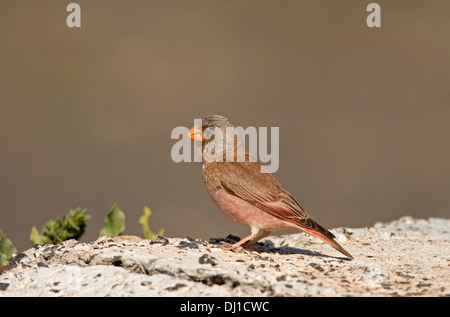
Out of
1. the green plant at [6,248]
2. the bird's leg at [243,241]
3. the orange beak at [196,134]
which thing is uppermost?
the orange beak at [196,134]

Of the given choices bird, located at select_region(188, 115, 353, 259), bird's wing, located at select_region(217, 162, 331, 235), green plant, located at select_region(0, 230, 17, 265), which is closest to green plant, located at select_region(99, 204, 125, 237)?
green plant, located at select_region(0, 230, 17, 265)

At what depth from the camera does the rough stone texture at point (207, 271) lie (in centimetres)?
395

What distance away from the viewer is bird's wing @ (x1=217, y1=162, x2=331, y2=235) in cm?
522

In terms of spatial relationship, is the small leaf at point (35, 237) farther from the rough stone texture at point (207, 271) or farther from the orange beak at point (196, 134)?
the orange beak at point (196, 134)

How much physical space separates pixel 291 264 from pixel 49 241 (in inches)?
92.9

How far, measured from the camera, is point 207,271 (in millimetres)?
4047

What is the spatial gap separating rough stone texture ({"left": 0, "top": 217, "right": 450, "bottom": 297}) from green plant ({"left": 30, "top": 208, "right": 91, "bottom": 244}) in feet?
1.95

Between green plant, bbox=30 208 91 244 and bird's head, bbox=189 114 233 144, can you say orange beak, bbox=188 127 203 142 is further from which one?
green plant, bbox=30 208 91 244

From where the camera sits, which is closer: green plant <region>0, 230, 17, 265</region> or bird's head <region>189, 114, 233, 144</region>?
green plant <region>0, 230, 17, 265</region>

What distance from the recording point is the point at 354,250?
5.69 m

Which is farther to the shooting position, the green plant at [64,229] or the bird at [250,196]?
the green plant at [64,229]

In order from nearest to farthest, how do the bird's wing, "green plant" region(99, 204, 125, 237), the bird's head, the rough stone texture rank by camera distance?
the rough stone texture, the bird's wing, the bird's head, "green plant" region(99, 204, 125, 237)

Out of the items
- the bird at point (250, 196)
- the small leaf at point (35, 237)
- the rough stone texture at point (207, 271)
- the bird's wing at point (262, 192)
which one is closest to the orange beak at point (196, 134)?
the bird at point (250, 196)

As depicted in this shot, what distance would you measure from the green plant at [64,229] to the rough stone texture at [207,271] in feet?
1.95
